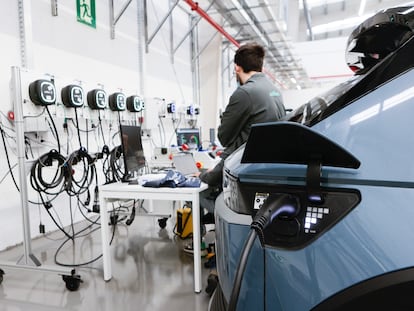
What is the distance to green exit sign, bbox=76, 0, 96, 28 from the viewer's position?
3705 millimetres

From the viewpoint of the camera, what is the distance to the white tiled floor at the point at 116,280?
190 centimetres

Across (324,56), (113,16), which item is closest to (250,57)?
(113,16)

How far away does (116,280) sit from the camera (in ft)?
7.20

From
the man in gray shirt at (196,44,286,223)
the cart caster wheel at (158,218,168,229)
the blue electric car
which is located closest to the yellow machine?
the cart caster wheel at (158,218,168,229)

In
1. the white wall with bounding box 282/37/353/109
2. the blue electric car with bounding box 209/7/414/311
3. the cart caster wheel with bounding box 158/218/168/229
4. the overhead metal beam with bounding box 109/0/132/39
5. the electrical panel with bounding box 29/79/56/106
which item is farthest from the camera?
the white wall with bounding box 282/37/353/109

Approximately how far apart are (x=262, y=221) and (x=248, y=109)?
1330 mm

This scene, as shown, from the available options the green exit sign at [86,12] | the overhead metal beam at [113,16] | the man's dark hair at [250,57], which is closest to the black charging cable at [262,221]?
the man's dark hair at [250,57]

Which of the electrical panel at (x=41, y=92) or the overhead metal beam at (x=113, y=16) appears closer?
the electrical panel at (x=41, y=92)

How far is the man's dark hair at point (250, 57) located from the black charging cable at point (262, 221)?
1578 millimetres

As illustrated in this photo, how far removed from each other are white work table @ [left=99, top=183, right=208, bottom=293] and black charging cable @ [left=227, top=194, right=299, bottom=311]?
1205 mm

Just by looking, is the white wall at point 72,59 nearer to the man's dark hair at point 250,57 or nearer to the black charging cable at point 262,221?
the man's dark hair at point 250,57

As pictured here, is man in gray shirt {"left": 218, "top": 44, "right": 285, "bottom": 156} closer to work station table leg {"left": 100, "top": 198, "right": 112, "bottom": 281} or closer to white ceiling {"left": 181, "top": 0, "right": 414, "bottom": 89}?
work station table leg {"left": 100, "top": 198, "right": 112, "bottom": 281}

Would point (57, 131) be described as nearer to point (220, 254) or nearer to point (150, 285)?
point (150, 285)

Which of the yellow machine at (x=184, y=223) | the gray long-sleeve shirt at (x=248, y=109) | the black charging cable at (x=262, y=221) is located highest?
the gray long-sleeve shirt at (x=248, y=109)
